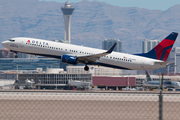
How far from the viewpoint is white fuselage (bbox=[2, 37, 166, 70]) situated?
54.5 m

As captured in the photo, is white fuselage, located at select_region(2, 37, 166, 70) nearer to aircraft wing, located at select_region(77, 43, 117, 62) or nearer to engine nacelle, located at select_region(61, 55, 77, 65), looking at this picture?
aircraft wing, located at select_region(77, 43, 117, 62)

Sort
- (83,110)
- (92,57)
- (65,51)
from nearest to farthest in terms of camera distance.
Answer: (83,110) → (65,51) → (92,57)

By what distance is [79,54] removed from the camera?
2211 inches

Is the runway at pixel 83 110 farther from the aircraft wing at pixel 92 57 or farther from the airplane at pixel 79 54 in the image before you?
the aircraft wing at pixel 92 57

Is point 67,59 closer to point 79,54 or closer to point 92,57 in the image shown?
point 79,54

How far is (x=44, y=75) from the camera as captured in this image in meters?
111

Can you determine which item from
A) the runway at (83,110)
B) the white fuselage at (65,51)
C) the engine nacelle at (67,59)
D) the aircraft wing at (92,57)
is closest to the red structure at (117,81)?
the white fuselage at (65,51)

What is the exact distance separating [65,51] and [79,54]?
244 cm

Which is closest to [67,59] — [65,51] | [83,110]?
[65,51]

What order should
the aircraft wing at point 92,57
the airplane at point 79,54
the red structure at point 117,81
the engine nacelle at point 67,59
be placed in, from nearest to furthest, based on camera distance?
the engine nacelle at point 67,59 < the airplane at point 79,54 < the aircraft wing at point 92,57 < the red structure at point 117,81

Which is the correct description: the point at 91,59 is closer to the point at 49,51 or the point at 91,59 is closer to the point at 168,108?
the point at 49,51

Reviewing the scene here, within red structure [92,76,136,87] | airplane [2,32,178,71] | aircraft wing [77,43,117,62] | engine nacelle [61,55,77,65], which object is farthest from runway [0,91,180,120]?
red structure [92,76,136,87]

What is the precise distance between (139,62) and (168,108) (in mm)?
30051

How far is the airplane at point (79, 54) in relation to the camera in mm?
54500
